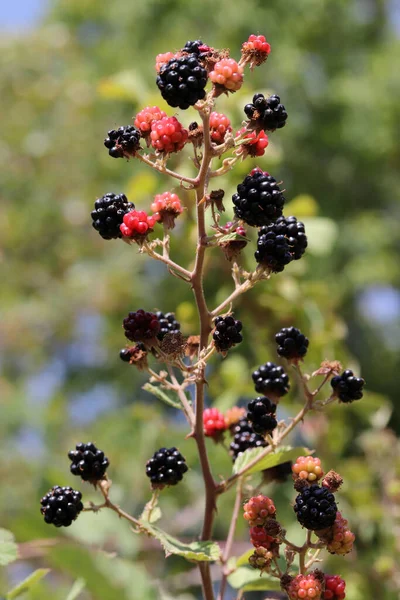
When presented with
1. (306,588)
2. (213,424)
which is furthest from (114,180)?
(306,588)

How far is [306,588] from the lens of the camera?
900 millimetres

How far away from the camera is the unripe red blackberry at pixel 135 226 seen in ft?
3.42

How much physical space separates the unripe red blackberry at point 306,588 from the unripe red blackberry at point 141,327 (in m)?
0.40

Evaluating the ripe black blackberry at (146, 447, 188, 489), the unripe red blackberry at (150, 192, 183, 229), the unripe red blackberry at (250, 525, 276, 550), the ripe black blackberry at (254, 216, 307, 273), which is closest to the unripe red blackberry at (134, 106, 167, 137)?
the unripe red blackberry at (150, 192, 183, 229)

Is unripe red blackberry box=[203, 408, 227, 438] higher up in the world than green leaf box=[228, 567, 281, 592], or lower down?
higher up

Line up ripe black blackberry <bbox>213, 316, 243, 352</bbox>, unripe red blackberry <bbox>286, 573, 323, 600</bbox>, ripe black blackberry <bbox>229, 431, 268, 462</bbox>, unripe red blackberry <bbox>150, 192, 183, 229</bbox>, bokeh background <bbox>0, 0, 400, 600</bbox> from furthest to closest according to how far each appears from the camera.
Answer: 1. bokeh background <bbox>0, 0, 400, 600</bbox>
2. ripe black blackberry <bbox>229, 431, 268, 462</bbox>
3. unripe red blackberry <bbox>150, 192, 183, 229</bbox>
4. ripe black blackberry <bbox>213, 316, 243, 352</bbox>
5. unripe red blackberry <bbox>286, 573, 323, 600</bbox>

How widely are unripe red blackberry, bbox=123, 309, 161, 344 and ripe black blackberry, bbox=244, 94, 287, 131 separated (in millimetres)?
327

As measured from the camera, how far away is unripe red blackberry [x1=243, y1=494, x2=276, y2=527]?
100cm

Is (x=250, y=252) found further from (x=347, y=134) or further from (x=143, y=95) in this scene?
(x=347, y=134)

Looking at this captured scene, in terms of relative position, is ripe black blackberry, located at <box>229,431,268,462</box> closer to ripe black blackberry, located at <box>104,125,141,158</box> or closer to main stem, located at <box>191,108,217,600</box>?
main stem, located at <box>191,108,217,600</box>

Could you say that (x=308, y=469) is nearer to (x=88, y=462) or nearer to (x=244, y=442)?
(x=244, y=442)

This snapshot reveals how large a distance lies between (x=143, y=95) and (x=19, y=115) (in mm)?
9276

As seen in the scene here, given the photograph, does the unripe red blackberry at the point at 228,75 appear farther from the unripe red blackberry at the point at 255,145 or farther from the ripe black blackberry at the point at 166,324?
the ripe black blackberry at the point at 166,324

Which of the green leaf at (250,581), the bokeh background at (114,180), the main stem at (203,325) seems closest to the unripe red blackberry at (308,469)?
the main stem at (203,325)
